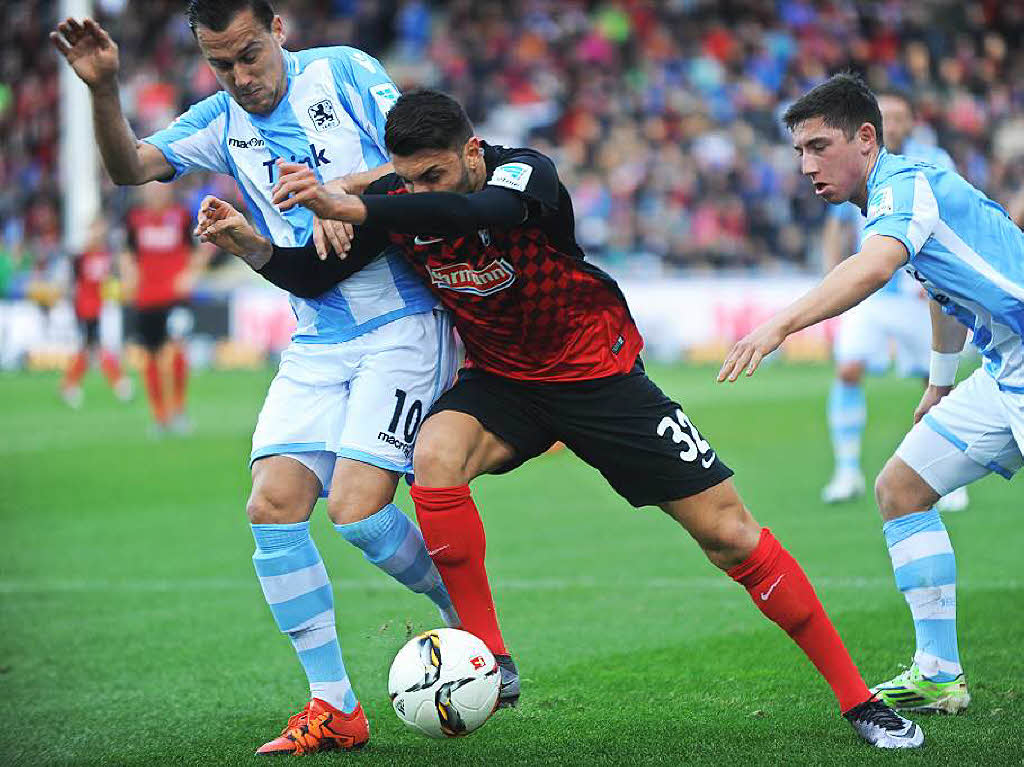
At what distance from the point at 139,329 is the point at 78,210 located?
30.8ft

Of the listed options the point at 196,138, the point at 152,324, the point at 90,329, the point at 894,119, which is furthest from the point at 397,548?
the point at 90,329

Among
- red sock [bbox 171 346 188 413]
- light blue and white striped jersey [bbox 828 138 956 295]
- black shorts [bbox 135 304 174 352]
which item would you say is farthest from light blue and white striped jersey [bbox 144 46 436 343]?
black shorts [bbox 135 304 174 352]

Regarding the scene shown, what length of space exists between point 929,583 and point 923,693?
372 mm

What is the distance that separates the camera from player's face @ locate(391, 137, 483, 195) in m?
4.45

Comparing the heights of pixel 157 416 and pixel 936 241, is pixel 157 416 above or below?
below

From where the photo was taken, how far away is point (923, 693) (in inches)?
192

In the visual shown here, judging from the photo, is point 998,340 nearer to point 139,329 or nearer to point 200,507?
point 200,507

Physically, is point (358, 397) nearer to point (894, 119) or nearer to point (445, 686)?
point (445, 686)

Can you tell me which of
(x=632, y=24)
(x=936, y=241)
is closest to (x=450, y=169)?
(x=936, y=241)

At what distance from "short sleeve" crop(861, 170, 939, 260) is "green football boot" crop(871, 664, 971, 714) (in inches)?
60.2

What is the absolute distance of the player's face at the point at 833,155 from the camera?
15.0 feet

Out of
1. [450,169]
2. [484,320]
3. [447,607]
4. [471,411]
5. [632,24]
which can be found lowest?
[447,607]

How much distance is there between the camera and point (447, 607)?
5.23m

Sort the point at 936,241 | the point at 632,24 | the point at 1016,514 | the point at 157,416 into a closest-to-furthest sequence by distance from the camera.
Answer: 1. the point at 936,241
2. the point at 1016,514
3. the point at 157,416
4. the point at 632,24
